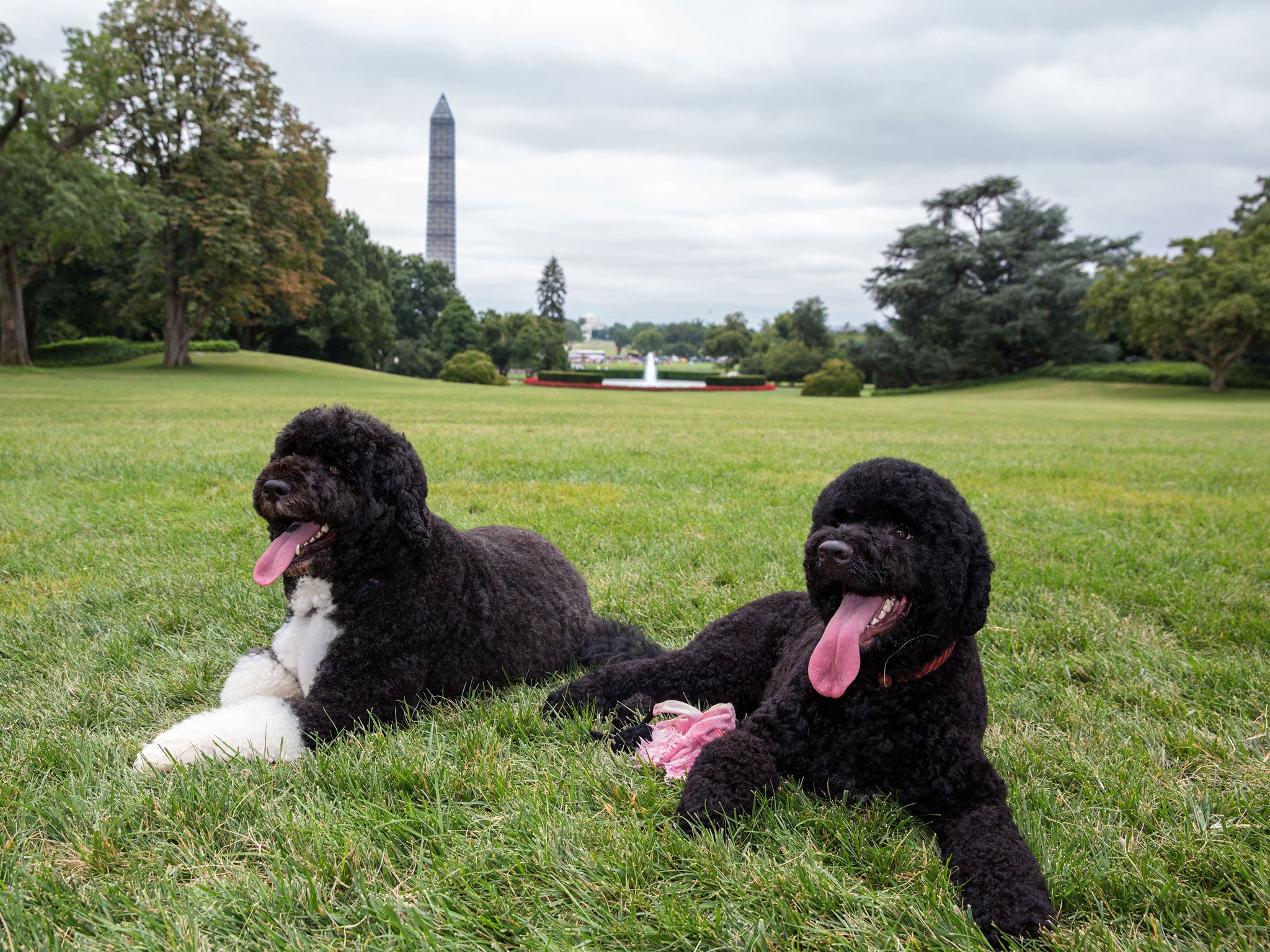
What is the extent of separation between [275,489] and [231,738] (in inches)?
32.6

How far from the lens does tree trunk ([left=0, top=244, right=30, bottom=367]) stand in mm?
30391

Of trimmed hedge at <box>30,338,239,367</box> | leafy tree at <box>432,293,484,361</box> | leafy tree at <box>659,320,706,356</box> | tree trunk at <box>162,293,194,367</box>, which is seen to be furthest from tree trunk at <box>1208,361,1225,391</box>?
leafy tree at <box>659,320,706,356</box>

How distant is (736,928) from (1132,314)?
1800 inches

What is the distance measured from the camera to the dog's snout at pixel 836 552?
6.68 feet

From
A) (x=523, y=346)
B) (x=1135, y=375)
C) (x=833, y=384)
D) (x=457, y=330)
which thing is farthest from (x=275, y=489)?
(x=457, y=330)

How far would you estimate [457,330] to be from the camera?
68750 millimetres

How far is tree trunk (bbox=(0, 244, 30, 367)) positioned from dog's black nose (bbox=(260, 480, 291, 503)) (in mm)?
37491

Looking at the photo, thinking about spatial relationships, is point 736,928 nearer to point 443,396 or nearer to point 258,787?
point 258,787

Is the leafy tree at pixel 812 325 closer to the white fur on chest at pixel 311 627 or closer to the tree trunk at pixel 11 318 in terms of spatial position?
the tree trunk at pixel 11 318

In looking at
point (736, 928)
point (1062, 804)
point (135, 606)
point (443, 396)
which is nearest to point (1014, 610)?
point (1062, 804)

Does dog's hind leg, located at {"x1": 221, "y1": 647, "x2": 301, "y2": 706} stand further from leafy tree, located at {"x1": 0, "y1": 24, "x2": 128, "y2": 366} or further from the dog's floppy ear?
leafy tree, located at {"x1": 0, "y1": 24, "x2": 128, "y2": 366}

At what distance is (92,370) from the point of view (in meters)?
33.6

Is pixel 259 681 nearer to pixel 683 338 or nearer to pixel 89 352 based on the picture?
pixel 89 352

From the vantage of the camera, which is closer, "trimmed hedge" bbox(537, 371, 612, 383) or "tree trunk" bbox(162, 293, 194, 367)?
"tree trunk" bbox(162, 293, 194, 367)
